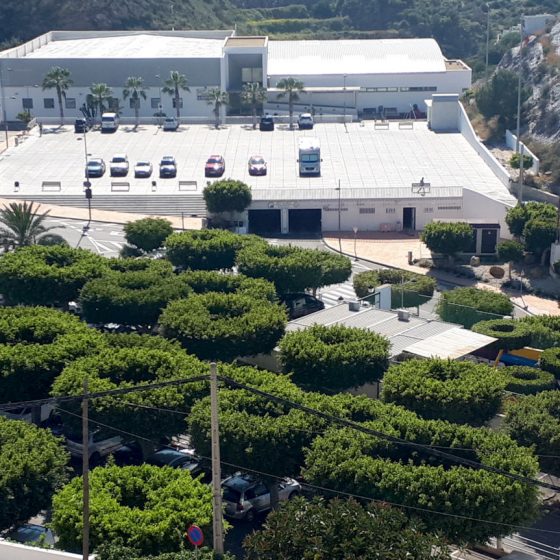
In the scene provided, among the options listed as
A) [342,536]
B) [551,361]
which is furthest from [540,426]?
[342,536]

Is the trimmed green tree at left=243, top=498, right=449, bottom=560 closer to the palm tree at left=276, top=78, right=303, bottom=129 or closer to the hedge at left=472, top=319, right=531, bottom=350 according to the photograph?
the hedge at left=472, top=319, right=531, bottom=350

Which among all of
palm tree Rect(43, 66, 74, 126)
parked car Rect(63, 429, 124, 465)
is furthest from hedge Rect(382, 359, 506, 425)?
palm tree Rect(43, 66, 74, 126)

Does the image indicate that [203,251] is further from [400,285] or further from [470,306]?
[470,306]

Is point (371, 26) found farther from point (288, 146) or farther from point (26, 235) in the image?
point (26, 235)

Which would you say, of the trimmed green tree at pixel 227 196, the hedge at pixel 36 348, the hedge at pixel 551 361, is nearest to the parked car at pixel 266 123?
the trimmed green tree at pixel 227 196

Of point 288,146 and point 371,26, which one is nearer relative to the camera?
point 288,146

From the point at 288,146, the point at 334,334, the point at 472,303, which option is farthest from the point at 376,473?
the point at 288,146

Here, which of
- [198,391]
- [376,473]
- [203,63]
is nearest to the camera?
[376,473]
